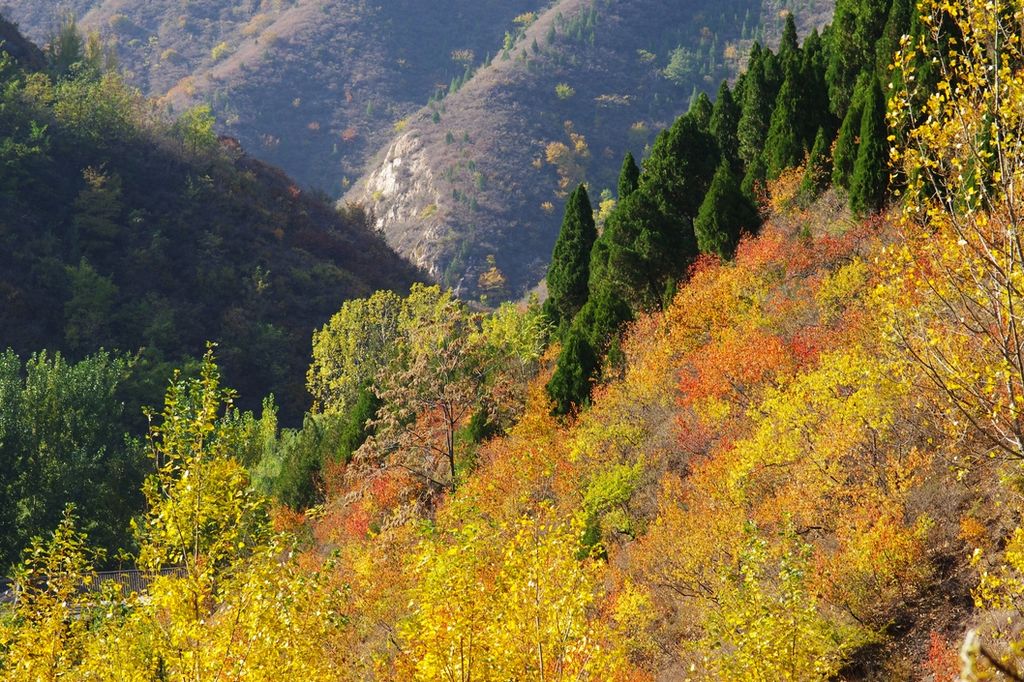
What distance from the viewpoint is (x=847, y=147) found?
3067 cm

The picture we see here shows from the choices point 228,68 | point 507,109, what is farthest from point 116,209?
point 228,68

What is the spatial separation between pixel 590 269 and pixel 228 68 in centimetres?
17134

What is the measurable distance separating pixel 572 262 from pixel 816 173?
36.1 ft

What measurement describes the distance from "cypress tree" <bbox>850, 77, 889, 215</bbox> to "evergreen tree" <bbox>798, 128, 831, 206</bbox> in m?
2.85

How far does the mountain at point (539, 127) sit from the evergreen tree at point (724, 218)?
90.5 meters

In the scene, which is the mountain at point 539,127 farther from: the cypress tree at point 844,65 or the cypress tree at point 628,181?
the cypress tree at point 844,65

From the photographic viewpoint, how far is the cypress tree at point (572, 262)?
40.0 meters

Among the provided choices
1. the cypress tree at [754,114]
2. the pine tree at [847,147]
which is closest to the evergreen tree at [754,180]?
the cypress tree at [754,114]

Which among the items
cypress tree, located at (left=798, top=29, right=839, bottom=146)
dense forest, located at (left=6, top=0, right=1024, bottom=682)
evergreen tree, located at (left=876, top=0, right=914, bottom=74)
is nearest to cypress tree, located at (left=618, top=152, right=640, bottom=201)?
dense forest, located at (left=6, top=0, right=1024, bottom=682)

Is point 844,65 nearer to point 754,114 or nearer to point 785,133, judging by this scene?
point 754,114

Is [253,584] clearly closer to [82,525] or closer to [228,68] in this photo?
[82,525]

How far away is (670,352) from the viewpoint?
28.9 meters

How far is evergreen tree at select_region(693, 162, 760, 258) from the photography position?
33.1 metres

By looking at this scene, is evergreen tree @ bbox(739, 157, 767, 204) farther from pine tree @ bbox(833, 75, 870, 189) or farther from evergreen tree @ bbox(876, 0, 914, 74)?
evergreen tree @ bbox(876, 0, 914, 74)
